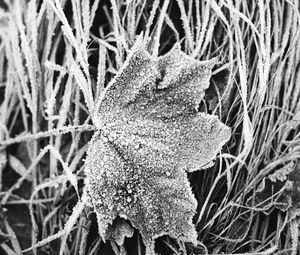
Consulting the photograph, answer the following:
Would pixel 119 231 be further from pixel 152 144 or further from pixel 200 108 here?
pixel 200 108

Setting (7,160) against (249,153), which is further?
(7,160)

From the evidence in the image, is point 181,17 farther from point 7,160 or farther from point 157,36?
point 7,160

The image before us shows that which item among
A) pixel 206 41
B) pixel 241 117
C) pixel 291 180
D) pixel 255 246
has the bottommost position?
pixel 255 246

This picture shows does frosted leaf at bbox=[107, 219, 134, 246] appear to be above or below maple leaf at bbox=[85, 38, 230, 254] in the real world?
below

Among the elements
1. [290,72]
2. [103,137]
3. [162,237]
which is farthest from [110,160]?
[290,72]

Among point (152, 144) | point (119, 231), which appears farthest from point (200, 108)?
point (119, 231)

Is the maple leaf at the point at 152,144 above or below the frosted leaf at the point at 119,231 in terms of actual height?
above
